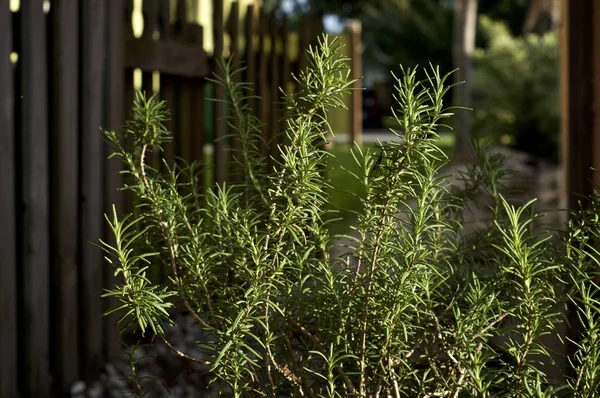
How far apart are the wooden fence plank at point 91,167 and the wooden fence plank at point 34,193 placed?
0.70 ft

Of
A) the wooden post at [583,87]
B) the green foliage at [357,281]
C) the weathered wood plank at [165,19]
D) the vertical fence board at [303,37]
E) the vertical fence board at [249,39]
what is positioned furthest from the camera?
the vertical fence board at [303,37]

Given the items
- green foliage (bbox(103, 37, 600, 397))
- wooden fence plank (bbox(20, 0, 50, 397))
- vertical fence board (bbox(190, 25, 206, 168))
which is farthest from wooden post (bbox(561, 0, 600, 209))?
green foliage (bbox(103, 37, 600, 397))

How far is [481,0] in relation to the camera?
30469mm

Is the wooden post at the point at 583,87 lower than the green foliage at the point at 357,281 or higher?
higher

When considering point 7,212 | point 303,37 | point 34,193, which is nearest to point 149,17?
point 34,193

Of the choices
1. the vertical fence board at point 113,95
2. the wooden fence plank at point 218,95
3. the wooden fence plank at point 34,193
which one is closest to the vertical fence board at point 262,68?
the wooden fence plank at point 218,95

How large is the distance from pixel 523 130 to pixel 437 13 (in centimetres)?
1763

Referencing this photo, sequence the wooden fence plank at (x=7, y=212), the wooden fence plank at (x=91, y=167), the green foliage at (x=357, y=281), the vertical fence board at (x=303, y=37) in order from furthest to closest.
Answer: the vertical fence board at (x=303, y=37), the wooden fence plank at (x=91, y=167), the wooden fence plank at (x=7, y=212), the green foliage at (x=357, y=281)

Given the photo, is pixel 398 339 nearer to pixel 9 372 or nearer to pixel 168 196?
pixel 168 196

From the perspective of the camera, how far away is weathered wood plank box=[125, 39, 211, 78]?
3773 mm

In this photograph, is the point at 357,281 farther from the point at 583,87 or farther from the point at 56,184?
the point at 583,87

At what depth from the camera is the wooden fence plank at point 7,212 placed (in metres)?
2.72

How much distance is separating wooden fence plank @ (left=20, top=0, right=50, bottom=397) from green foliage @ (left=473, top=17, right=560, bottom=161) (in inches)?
434

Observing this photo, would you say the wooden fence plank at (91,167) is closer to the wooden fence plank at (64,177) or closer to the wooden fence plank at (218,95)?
the wooden fence plank at (64,177)
